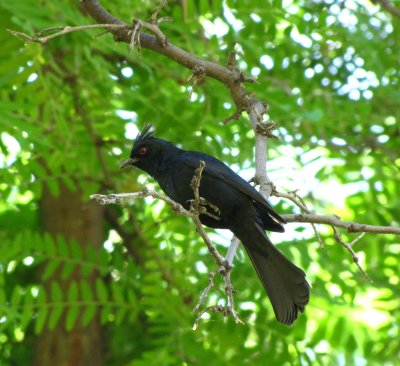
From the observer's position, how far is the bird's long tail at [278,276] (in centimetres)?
367

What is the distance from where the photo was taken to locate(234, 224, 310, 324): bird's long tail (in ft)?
12.1

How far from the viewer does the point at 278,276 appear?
3807 millimetres

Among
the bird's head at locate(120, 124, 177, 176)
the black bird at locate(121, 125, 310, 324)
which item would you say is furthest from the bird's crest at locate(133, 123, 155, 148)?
the black bird at locate(121, 125, 310, 324)

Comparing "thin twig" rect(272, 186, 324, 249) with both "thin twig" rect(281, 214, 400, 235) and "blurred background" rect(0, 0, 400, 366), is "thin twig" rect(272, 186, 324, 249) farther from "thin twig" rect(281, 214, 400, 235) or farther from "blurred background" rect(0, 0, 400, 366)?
"blurred background" rect(0, 0, 400, 366)

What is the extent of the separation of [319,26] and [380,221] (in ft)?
4.88

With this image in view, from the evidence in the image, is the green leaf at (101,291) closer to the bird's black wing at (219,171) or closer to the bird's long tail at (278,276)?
the bird's black wing at (219,171)

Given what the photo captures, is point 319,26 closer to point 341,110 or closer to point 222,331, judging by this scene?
point 341,110

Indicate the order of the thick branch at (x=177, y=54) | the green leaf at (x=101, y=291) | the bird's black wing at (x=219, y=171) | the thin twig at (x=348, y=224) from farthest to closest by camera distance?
1. the green leaf at (x=101, y=291)
2. the bird's black wing at (x=219, y=171)
3. the thick branch at (x=177, y=54)
4. the thin twig at (x=348, y=224)

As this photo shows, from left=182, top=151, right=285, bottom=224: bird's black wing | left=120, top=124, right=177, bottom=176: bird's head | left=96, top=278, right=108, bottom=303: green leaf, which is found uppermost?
left=120, top=124, right=177, bottom=176: bird's head

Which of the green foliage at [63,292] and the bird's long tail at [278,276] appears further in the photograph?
the green foliage at [63,292]

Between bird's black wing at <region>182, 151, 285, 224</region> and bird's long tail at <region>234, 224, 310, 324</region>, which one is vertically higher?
bird's black wing at <region>182, 151, 285, 224</region>

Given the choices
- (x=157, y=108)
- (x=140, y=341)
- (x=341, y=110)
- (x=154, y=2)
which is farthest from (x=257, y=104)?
(x=140, y=341)

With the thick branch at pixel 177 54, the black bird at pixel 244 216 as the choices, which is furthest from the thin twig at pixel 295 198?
the thick branch at pixel 177 54

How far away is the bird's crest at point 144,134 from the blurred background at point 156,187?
0.25 meters
